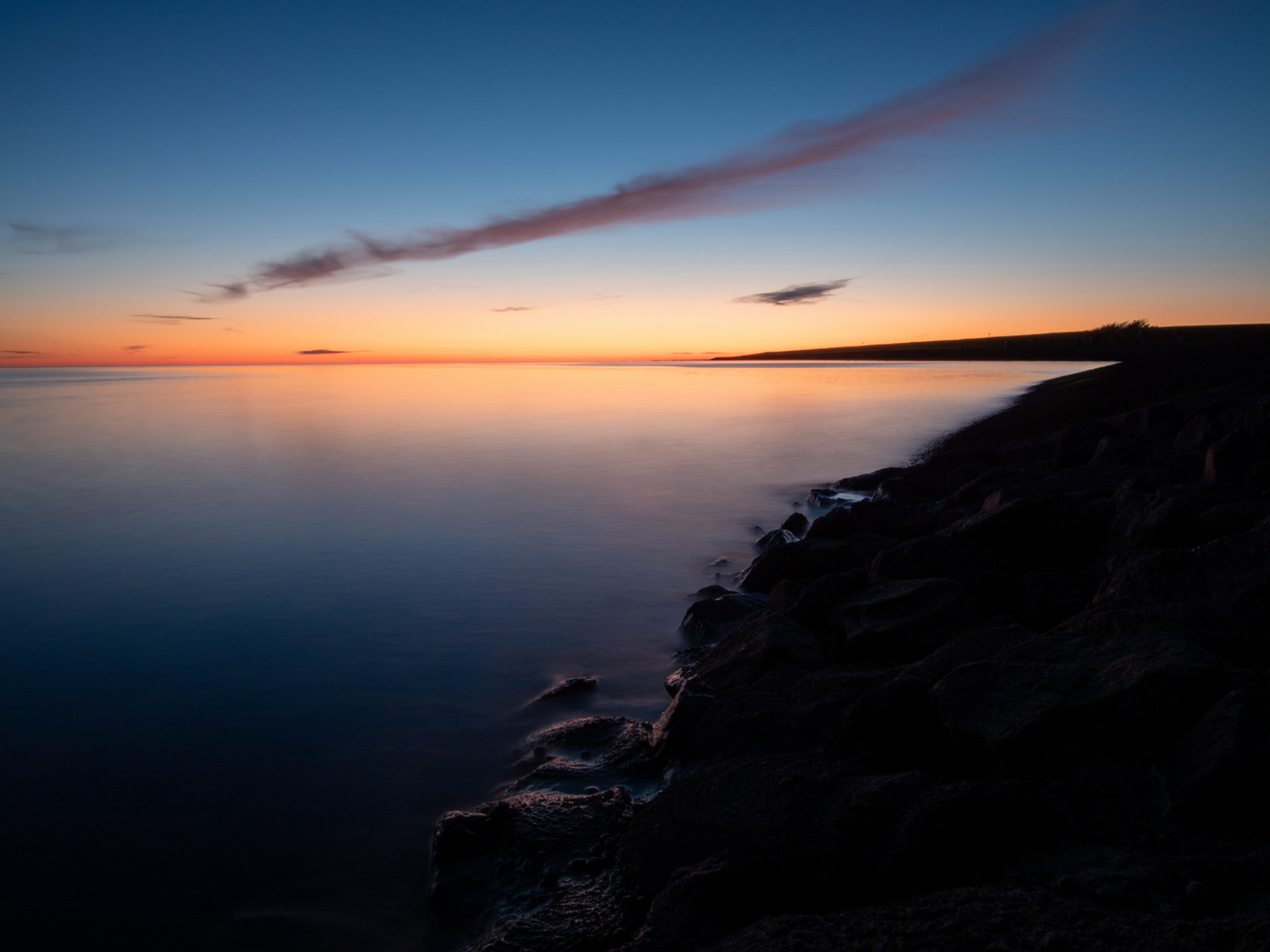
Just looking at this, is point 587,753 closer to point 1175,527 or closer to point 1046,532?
point 1046,532

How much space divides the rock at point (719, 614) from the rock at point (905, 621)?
173 centimetres

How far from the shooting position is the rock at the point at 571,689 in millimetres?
6727

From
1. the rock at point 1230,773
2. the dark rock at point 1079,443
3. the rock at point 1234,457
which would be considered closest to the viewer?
the rock at point 1230,773

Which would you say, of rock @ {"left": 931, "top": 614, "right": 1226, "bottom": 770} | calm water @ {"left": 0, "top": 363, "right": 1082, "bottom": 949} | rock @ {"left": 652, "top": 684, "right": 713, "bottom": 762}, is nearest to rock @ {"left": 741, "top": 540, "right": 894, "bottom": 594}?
calm water @ {"left": 0, "top": 363, "right": 1082, "bottom": 949}

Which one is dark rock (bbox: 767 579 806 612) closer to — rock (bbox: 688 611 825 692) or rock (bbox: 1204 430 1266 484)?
rock (bbox: 688 611 825 692)

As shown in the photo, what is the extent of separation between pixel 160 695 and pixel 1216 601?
8.71 m

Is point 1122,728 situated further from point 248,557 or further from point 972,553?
point 248,557

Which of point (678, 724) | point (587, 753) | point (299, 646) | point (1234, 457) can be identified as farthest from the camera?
point (1234, 457)

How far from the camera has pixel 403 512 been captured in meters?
14.8

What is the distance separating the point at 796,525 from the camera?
12.2 m

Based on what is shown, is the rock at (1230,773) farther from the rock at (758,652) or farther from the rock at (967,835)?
the rock at (758,652)

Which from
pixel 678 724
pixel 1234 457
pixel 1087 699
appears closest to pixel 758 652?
pixel 678 724

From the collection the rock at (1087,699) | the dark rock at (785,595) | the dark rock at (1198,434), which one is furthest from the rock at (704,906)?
the dark rock at (1198,434)

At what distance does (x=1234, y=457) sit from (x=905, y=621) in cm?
568
